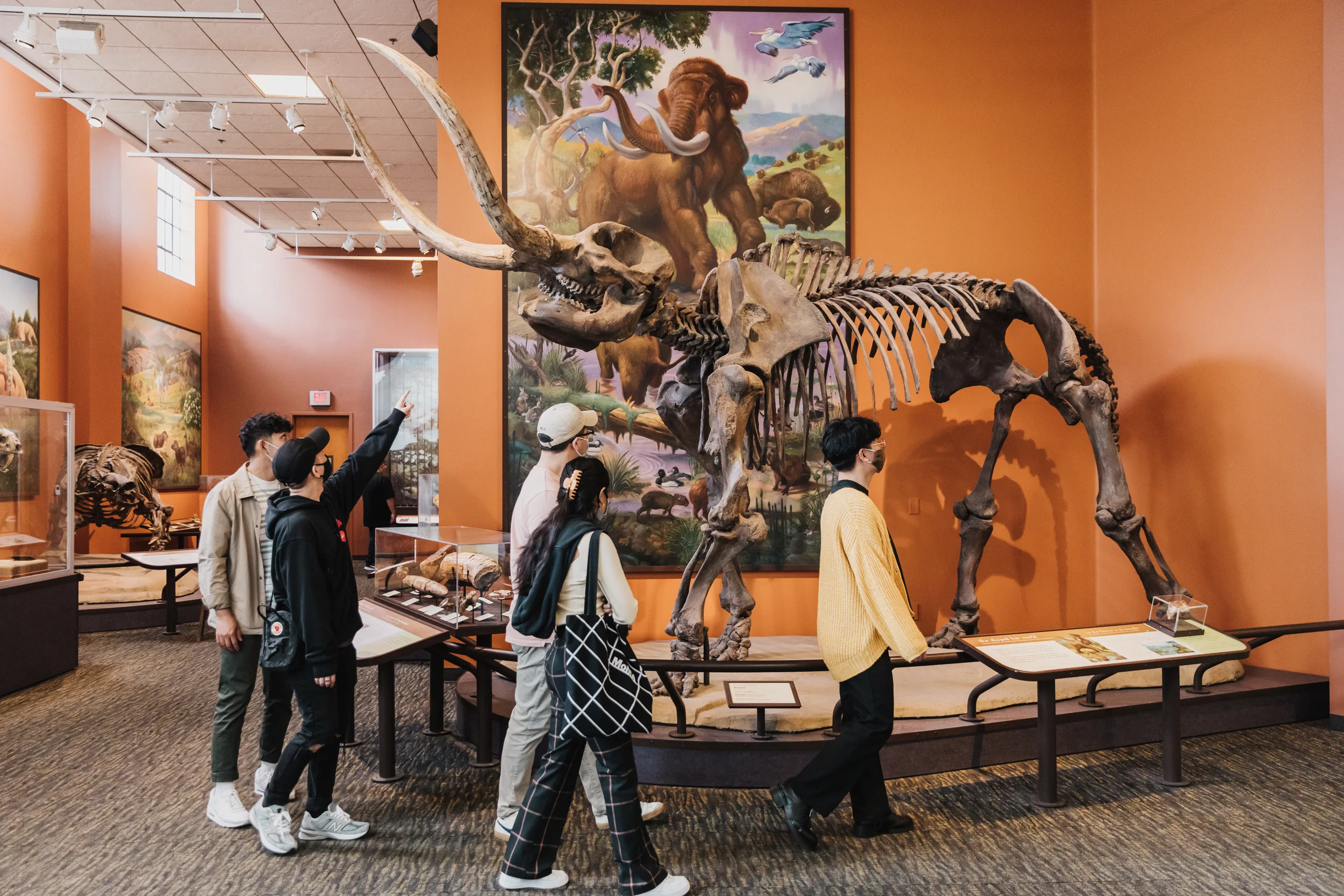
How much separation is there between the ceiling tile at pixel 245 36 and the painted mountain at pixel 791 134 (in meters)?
4.23

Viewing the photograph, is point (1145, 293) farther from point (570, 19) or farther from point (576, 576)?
point (576, 576)

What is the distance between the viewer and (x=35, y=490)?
5969 mm

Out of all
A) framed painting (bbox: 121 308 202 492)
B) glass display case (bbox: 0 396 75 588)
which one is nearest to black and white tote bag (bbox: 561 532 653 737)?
glass display case (bbox: 0 396 75 588)

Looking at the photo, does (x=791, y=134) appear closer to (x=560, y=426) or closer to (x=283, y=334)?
(x=560, y=426)

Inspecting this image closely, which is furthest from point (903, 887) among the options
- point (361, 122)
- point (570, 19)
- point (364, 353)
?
point (364, 353)

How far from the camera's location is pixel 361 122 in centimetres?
913

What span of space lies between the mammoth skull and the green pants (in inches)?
72.3

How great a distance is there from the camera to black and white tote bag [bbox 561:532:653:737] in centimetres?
272

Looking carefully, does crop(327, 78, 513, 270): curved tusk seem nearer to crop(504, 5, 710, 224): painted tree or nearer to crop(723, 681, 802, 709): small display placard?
crop(723, 681, 802, 709): small display placard

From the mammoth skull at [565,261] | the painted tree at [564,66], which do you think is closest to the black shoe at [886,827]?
the mammoth skull at [565,261]

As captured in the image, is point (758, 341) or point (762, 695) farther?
point (758, 341)

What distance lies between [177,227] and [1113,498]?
1313 cm

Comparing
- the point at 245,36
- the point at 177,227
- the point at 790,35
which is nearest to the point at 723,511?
the point at 790,35

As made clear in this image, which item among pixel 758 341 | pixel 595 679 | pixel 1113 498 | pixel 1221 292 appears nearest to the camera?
pixel 595 679
